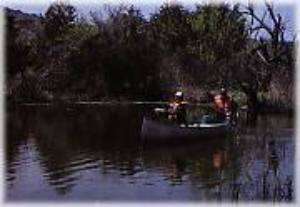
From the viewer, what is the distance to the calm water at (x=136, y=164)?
2.91 metres

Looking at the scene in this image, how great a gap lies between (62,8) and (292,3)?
920 millimetres

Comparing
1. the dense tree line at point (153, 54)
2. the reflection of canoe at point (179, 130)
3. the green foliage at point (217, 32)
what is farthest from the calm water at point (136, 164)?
the green foliage at point (217, 32)

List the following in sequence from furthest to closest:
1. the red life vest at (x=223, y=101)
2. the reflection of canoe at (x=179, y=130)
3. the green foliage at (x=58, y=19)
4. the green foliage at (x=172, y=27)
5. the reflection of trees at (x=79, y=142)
Answer: the reflection of canoe at (x=179, y=130), the reflection of trees at (x=79, y=142), the red life vest at (x=223, y=101), the green foliage at (x=172, y=27), the green foliage at (x=58, y=19)

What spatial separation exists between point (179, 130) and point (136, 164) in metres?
1.07

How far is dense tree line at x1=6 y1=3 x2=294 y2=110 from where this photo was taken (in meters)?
2.95

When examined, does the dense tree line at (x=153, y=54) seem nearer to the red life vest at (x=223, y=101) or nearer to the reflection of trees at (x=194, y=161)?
the red life vest at (x=223, y=101)

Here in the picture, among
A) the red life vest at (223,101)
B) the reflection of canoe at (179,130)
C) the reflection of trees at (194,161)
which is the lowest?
the reflection of trees at (194,161)

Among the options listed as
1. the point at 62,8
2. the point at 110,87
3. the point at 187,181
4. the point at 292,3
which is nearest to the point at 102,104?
the point at 110,87

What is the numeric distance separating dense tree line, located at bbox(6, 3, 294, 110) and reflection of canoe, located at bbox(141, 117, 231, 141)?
1632mm

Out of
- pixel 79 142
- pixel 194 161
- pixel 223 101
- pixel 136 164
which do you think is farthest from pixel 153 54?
pixel 79 142

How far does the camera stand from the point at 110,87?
3197mm

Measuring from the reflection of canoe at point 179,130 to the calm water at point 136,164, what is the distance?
0.34 feet

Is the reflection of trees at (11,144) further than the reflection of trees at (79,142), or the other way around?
the reflection of trees at (79,142)

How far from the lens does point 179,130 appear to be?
5.25 m
